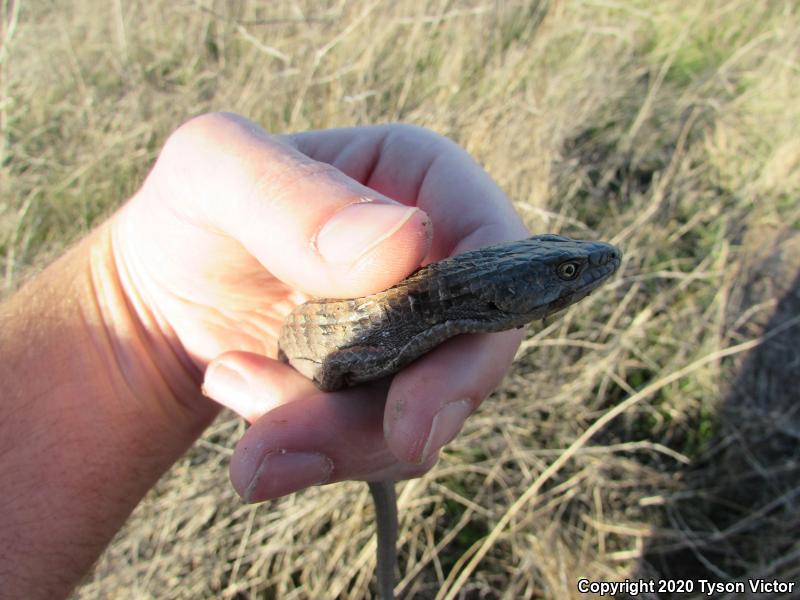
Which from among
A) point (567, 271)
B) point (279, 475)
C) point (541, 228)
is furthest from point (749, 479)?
point (279, 475)

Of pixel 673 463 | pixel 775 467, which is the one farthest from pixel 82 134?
pixel 775 467

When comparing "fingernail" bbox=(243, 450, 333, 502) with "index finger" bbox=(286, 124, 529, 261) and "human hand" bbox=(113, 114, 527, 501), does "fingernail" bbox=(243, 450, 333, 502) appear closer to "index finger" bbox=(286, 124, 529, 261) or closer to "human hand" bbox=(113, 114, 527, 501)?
"human hand" bbox=(113, 114, 527, 501)

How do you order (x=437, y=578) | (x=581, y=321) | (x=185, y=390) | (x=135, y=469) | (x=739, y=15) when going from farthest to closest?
(x=739, y=15) → (x=581, y=321) → (x=437, y=578) → (x=185, y=390) → (x=135, y=469)

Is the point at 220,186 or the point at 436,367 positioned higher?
→ the point at 220,186

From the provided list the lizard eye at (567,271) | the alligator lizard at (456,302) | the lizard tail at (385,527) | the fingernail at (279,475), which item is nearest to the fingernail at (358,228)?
the alligator lizard at (456,302)

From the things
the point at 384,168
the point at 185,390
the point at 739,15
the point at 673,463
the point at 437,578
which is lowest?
the point at 437,578

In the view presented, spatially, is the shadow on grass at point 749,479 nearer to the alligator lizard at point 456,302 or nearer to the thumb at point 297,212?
the alligator lizard at point 456,302

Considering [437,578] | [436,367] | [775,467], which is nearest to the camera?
[436,367]

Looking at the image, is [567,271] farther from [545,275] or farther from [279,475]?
[279,475]

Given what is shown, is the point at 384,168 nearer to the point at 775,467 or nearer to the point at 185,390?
the point at 185,390
